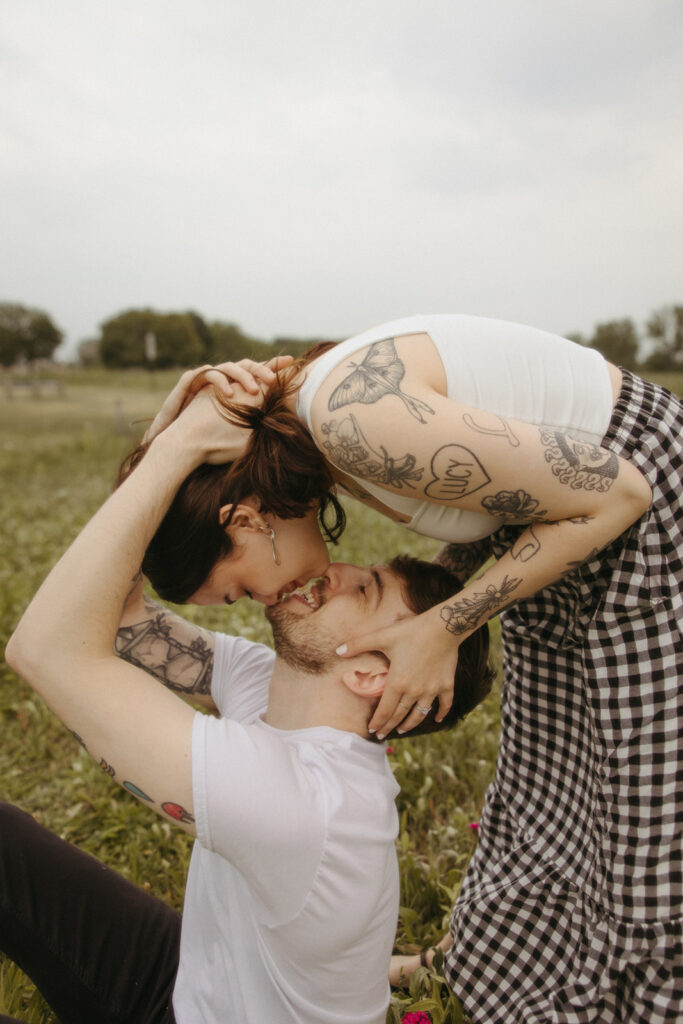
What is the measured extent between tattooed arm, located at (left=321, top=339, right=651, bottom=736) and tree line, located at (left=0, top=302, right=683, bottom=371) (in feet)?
127

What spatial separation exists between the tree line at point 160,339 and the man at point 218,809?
126ft

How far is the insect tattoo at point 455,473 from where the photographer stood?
1457 mm

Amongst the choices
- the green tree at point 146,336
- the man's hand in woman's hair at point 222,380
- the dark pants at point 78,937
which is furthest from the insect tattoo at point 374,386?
the green tree at point 146,336

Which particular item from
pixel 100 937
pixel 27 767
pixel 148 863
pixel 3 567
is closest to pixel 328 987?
pixel 100 937

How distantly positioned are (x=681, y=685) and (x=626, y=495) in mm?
488

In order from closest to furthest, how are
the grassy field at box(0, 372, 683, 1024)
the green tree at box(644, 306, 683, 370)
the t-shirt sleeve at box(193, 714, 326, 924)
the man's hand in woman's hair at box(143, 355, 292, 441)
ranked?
1. the t-shirt sleeve at box(193, 714, 326, 924)
2. the man's hand in woman's hair at box(143, 355, 292, 441)
3. the grassy field at box(0, 372, 683, 1024)
4. the green tree at box(644, 306, 683, 370)

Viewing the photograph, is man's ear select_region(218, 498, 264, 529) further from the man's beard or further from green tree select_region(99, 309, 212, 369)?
green tree select_region(99, 309, 212, 369)

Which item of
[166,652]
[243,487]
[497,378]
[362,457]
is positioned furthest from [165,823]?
[497,378]

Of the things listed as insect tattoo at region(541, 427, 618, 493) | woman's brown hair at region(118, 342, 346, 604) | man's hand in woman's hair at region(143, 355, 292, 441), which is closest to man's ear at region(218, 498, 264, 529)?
woman's brown hair at region(118, 342, 346, 604)

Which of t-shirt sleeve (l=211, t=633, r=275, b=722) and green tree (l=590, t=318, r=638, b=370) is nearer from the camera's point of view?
t-shirt sleeve (l=211, t=633, r=275, b=722)

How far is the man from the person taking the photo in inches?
54.2

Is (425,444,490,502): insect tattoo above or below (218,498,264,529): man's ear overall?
above

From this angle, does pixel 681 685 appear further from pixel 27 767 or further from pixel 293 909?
pixel 27 767

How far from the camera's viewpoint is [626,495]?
1.56m
